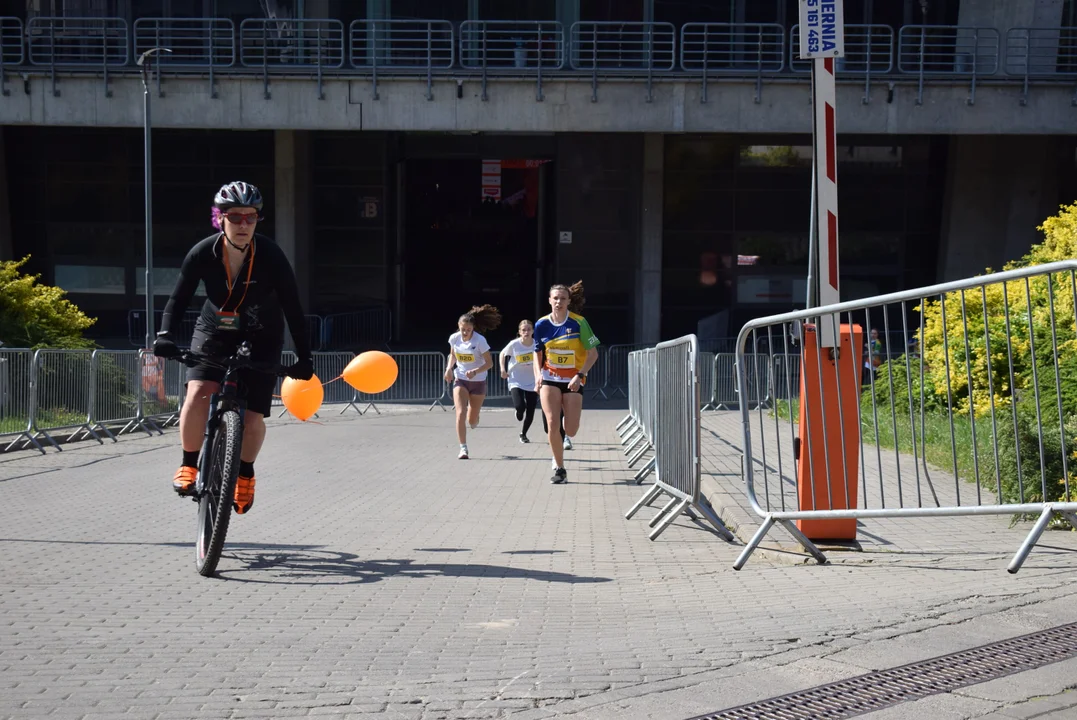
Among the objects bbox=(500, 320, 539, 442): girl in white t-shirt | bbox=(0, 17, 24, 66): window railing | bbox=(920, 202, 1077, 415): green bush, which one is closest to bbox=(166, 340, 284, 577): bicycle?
bbox=(920, 202, 1077, 415): green bush

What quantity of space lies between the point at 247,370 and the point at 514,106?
22.2 metres

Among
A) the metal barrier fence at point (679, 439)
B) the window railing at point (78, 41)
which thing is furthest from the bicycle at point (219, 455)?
the window railing at point (78, 41)

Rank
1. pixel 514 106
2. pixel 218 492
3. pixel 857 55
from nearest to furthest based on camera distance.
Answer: pixel 218 492 < pixel 514 106 < pixel 857 55

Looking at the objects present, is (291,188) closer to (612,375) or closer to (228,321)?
(612,375)

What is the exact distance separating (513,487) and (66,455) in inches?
248

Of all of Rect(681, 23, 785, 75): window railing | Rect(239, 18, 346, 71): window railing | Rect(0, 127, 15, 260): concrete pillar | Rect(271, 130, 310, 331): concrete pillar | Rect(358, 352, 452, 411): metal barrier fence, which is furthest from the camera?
Rect(0, 127, 15, 260): concrete pillar

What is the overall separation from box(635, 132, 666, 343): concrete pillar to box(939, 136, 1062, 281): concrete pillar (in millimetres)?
8117

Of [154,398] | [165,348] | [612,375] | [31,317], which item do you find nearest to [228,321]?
[165,348]

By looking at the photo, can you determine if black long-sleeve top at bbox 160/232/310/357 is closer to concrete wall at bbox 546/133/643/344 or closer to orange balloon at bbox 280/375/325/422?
orange balloon at bbox 280/375/325/422

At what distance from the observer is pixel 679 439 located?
27.9 feet

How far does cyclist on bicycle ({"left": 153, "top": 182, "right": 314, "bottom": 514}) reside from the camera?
21.9 feet

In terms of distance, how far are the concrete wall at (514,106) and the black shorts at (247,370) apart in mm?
21880

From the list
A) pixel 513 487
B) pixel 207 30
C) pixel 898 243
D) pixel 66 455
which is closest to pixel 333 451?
pixel 66 455

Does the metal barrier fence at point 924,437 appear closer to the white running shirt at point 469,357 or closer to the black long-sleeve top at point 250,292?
the black long-sleeve top at point 250,292
